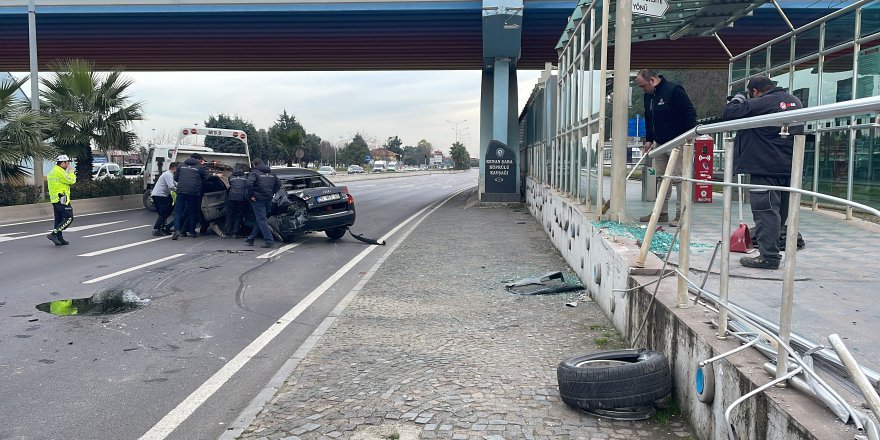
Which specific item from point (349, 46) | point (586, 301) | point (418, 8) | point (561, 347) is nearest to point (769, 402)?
point (561, 347)

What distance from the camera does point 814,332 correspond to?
3.84m

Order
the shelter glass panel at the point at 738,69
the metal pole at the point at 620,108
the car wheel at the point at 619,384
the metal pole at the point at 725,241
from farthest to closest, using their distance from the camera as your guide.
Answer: the shelter glass panel at the point at 738,69, the metal pole at the point at 620,108, the car wheel at the point at 619,384, the metal pole at the point at 725,241

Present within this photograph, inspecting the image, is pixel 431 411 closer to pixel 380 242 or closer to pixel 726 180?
pixel 726 180

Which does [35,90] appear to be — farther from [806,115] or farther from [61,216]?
[806,115]

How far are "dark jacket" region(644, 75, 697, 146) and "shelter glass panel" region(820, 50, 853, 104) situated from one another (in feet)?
14.4

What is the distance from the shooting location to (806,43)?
12.0 meters

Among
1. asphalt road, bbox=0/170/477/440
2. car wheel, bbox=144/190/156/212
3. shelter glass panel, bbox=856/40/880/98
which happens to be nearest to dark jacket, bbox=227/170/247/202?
asphalt road, bbox=0/170/477/440

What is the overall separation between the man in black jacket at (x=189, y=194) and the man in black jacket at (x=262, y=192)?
182 cm

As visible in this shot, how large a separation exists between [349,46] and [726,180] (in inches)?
997

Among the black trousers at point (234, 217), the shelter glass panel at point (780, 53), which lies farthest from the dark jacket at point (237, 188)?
the shelter glass panel at point (780, 53)

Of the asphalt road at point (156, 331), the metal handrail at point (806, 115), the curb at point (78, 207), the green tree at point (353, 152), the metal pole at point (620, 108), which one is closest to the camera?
the metal handrail at point (806, 115)

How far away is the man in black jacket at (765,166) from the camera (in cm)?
553

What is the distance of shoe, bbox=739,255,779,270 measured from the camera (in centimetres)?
564

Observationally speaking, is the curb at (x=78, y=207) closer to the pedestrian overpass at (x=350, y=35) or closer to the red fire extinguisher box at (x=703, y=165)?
the pedestrian overpass at (x=350, y=35)
